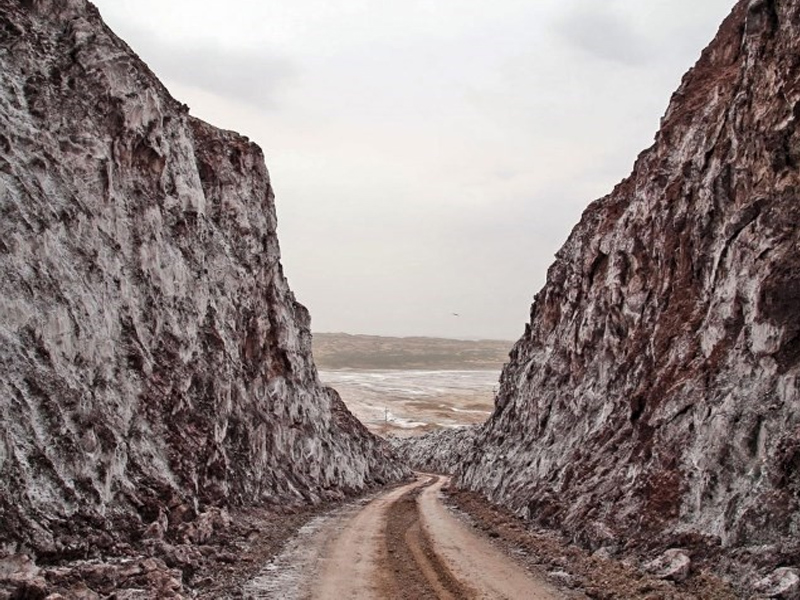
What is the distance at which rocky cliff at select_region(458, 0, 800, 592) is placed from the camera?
15.5m

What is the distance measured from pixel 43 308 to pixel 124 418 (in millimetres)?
4416

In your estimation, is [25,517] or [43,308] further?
[43,308]

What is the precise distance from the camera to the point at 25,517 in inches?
515

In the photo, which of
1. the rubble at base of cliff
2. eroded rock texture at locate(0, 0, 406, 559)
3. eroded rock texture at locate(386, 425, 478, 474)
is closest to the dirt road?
the rubble at base of cliff

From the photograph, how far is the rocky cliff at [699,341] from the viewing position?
1552cm

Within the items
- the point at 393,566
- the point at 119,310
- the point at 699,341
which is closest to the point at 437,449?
the point at 699,341

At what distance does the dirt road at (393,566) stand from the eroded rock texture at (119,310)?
3895mm

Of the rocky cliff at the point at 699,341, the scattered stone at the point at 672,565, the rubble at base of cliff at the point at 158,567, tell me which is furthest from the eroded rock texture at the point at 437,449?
the scattered stone at the point at 672,565

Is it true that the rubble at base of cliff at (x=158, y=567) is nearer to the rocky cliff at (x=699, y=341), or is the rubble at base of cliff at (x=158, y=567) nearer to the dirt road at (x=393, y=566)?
the dirt road at (x=393, y=566)

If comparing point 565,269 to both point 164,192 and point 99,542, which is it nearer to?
point 164,192

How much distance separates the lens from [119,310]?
20.8 metres

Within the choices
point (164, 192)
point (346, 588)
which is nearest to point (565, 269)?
point (164, 192)

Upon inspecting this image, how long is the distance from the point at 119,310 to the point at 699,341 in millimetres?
20273

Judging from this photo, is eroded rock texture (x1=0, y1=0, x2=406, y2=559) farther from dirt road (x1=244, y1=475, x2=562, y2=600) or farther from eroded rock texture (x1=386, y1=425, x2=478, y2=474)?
eroded rock texture (x1=386, y1=425, x2=478, y2=474)
